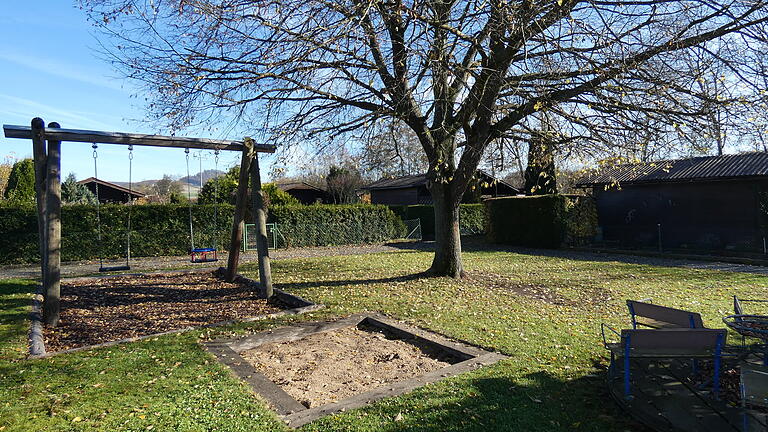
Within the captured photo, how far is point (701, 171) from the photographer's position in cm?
1841

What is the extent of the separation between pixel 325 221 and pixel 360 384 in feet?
59.3

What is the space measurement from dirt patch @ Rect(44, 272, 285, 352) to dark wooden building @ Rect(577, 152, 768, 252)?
13.7 meters

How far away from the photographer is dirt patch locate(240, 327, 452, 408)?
4.96 m

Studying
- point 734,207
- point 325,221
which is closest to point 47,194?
point 325,221

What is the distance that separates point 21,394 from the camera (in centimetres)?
450

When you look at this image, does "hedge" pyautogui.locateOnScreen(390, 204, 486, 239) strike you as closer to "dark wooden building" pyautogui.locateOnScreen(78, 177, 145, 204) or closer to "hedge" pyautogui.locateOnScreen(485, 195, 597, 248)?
"hedge" pyautogui.locateOnScreen(485, 195, 597, 248)

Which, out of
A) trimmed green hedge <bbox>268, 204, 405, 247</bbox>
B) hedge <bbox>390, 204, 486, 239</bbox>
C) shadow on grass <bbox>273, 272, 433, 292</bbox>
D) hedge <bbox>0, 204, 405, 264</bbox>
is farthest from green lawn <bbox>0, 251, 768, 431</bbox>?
hedge <bbox>390, 204, 486, 239</bbox>

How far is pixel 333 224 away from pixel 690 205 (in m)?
16.0

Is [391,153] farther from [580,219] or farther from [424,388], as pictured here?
[580,219]

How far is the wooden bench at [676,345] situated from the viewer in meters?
4.18

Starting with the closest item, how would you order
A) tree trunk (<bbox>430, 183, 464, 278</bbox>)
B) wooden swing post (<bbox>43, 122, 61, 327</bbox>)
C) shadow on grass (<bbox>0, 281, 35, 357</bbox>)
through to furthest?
shadow on grass (<bbox>0, 281, 35, 357</bbox>), wooden swing post (<bbox>43, 122, 61, 327</bbox>), tree trunk (<bbox>430, 183, 464, 278</bbox>)

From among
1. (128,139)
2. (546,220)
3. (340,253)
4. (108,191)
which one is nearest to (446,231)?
(128,139)

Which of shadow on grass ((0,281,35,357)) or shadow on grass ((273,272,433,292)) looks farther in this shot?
shadow on grass ((273,272,433,292))

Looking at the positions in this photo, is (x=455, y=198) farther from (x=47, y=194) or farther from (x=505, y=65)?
(x=47, y=194)
